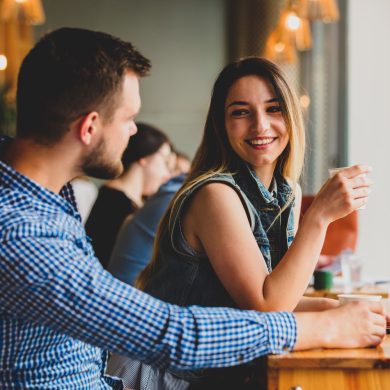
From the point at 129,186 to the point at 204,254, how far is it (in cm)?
219

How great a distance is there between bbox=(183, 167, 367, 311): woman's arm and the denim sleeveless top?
72mm

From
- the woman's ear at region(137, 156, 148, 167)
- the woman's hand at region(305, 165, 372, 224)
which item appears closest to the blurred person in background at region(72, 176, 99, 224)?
the woman's ear at region(137, 156, 148, 167)

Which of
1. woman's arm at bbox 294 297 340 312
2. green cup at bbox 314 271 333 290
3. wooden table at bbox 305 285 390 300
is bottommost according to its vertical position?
woman's arm at bbox 294 297 340 312

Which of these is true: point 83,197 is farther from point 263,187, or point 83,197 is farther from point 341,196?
point 341,196

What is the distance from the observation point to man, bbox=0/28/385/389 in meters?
1.20

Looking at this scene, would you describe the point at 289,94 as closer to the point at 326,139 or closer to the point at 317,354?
the point at 317,354

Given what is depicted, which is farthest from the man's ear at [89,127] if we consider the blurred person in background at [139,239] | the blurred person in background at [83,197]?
the blurred person in background at [83,197]

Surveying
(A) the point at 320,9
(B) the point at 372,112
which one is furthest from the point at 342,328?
(A) the point at 320,9

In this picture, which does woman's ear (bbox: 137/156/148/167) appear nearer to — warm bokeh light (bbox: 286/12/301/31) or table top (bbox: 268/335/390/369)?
warm bokeh light (bbox: 286/12/301/31)

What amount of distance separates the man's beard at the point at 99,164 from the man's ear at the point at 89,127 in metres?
0.02

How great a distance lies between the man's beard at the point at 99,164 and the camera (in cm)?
140

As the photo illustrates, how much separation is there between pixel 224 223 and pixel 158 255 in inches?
11.9

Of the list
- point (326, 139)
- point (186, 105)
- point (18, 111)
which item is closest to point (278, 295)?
point (18, 111)

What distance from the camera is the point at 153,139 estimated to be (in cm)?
401
